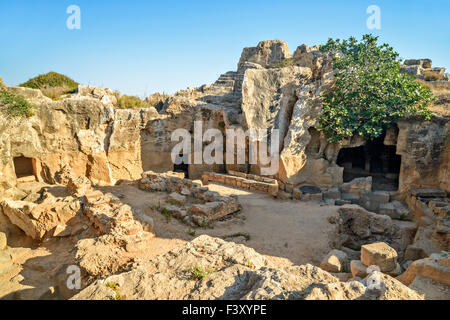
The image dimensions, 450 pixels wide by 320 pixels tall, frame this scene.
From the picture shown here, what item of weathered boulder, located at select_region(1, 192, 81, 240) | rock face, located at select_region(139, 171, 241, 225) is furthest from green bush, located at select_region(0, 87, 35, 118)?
rock face, located at select_region(139, 171, 241, 225)

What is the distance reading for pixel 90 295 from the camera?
2930 mm

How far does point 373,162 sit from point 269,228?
9365 millimetres

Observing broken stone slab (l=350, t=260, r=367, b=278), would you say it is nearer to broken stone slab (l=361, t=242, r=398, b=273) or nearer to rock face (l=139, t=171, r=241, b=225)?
broken stone slab (l=361, t=242, r=398, b=273)

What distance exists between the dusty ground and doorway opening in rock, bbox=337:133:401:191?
17.0ft

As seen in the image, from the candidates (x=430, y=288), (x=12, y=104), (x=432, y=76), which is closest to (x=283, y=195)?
(x=430, y=288)

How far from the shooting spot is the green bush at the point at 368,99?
418 inches

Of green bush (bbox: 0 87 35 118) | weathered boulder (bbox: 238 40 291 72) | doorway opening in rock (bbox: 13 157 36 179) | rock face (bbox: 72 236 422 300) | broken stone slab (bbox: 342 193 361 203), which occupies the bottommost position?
broken stone slab (bbox: 342 193 361 203)

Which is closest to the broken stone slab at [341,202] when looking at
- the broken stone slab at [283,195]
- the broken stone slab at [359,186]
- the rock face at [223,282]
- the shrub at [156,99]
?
the broken stone slab at [359,186]

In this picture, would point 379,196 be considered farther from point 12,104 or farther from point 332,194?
point 12,104

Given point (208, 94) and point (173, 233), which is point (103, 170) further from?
point (208, 94)

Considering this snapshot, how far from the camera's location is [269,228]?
8094 mm

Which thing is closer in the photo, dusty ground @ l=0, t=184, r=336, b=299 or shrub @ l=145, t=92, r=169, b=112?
dusty ground @ l=0, t=184, r=336, b=299

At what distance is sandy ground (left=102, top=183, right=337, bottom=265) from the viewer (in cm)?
666

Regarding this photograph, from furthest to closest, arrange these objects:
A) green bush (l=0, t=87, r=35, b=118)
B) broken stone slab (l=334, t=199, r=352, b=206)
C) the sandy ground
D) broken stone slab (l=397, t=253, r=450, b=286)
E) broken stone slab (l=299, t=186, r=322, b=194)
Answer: broken stone slab (l=299, t=186, r=322, b=194) → broken stone slab (l=334, t=199, r=352, b=206) → green bush (l=0, t=87, r=35, b=118) → the sandy ground → broken stone slab (l=397, t=253, r=450, b=286)
